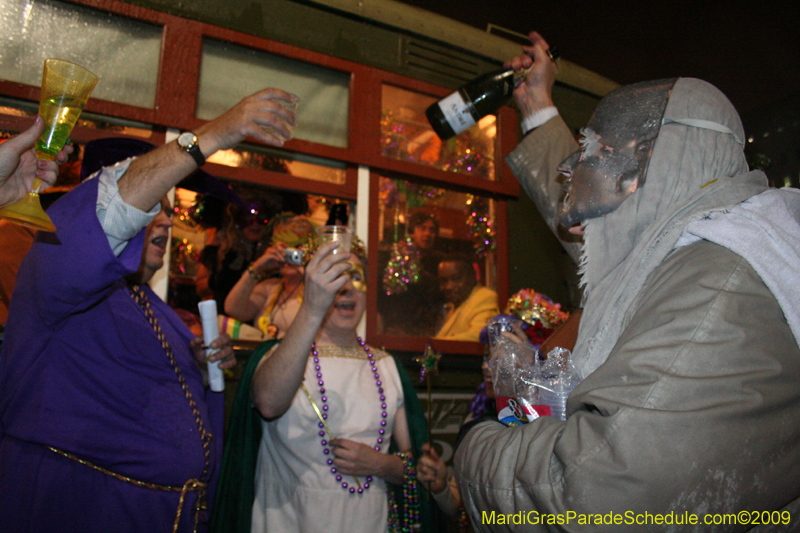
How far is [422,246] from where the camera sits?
3.60 metres

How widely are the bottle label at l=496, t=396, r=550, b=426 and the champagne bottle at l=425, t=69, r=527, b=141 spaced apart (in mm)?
1397

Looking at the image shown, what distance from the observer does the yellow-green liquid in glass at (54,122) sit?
52.7 inches

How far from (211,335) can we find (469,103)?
5.21ft

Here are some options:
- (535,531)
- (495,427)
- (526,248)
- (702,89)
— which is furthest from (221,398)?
(526,248)

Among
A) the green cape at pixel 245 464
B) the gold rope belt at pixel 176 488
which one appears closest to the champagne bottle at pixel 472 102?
the green cape at pixel 245 464

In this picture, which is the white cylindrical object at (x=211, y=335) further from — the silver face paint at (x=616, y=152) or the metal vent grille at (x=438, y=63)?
the metal vent grille at (x=438, y=63)

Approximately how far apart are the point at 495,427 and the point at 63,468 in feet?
4.69

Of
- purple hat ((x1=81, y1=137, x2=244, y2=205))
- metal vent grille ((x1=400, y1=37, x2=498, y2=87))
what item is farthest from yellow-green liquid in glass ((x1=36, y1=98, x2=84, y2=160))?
metal vent grille ((x1=400, y1=37, x2=498, y2=87))

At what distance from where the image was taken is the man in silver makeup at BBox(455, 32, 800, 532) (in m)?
0.89

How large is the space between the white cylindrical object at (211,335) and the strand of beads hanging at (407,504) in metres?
0.88

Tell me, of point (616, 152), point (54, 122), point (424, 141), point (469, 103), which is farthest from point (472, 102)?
point (54, 122)

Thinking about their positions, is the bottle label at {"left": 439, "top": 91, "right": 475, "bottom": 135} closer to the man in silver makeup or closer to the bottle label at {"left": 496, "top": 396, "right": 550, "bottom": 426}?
the man in silver makeup

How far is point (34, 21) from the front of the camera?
272 cm

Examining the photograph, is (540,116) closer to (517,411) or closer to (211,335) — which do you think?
(517,411)
